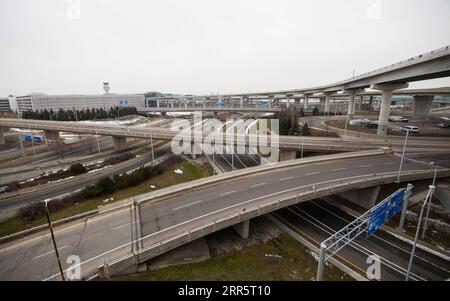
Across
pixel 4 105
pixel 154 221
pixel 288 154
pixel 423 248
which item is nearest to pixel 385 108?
pixel 288 154

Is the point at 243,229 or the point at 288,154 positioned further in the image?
the point at 288,154

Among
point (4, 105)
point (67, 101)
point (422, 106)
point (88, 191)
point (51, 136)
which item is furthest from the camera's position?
point (4, 105)

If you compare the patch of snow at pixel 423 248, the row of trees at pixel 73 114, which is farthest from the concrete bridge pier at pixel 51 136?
the patch of snow at pixel 423 248

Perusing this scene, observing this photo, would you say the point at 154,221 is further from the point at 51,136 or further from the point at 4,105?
the point at 4,105

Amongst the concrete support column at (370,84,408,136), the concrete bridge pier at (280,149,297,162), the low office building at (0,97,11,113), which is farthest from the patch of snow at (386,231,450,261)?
the low office building at (0,97,11,113)
